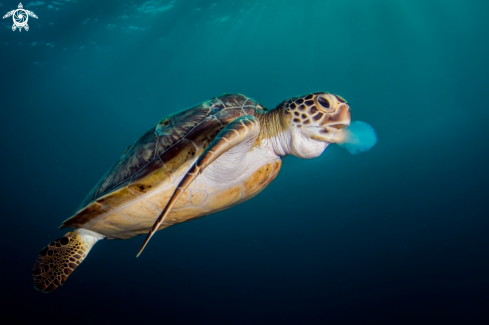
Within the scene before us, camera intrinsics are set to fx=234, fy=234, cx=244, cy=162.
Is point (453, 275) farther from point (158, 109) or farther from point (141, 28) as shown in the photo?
point (158, 109)

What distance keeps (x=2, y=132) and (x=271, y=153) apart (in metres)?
56.2

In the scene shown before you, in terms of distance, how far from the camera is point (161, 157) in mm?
2031

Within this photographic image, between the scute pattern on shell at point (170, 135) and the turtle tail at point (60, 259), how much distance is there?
95 cm

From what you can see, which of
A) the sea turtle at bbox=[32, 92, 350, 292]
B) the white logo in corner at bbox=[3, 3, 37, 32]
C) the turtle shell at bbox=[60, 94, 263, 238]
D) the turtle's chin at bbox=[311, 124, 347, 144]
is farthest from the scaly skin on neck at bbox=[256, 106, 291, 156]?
the white logo in corner at bbox=[3, 3, 37, 32]

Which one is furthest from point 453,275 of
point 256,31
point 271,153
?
point 256,31

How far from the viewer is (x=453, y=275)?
1142 cm

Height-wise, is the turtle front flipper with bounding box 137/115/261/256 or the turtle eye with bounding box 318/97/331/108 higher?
the turtle eye with bounding box 318/97/331/108

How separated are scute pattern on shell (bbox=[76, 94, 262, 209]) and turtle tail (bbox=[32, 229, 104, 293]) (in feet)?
3.12

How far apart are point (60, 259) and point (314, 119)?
10.5 feet

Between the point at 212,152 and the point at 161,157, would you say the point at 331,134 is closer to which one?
the point at 212,152

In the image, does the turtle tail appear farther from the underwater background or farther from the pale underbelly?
the underwater background

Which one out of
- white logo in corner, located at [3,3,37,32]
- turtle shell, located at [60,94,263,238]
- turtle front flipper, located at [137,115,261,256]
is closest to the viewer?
turtle front flipper, located at [137,115,261,256]

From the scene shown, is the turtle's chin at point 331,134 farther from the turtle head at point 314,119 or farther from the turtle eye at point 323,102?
the turtle eye at point 323,102

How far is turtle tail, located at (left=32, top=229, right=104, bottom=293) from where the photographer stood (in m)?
2.54
